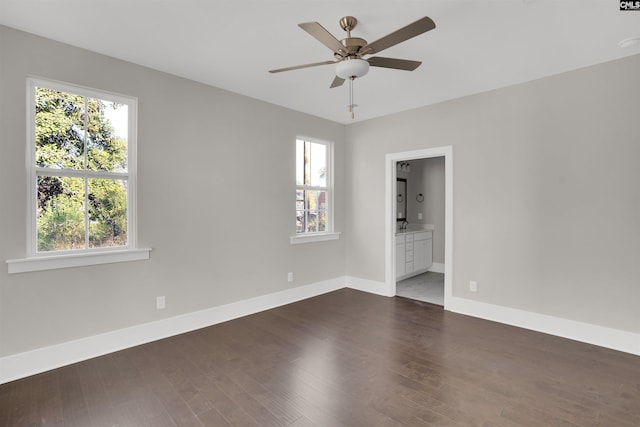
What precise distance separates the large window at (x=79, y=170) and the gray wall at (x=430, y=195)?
5.24 metres

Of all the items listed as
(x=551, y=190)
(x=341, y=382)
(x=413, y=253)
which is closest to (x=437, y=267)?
(x=413, y=253)

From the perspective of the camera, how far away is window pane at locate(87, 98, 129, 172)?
9.53ft

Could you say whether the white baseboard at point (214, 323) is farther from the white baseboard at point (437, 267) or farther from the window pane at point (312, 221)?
the white baseboard at point (437, 267)

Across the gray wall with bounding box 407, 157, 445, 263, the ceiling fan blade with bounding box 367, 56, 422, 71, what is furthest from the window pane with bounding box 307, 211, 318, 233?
the ceiling fan blade with bounding box 367, 56, 422, 71

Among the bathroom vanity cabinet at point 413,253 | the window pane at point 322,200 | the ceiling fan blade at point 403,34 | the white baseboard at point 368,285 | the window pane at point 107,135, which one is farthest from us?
the bathroom vanity cabinet at point 413,253

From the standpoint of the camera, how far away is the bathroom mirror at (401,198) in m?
6.44

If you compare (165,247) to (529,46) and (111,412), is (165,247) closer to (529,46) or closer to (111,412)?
(111,412)

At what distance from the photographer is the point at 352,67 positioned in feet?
7.30

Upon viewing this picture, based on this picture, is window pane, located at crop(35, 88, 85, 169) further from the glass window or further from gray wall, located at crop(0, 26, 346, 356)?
the glass window

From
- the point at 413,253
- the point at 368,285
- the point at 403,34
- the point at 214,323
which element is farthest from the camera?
the point at 413,253

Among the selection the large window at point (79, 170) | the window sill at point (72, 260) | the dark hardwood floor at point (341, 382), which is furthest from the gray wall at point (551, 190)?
the window sill at point (72, 260)

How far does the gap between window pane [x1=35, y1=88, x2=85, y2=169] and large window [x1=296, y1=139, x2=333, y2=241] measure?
264 cm

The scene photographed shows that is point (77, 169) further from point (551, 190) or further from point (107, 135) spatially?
point (551, 190)

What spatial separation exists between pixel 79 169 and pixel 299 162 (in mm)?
2708
